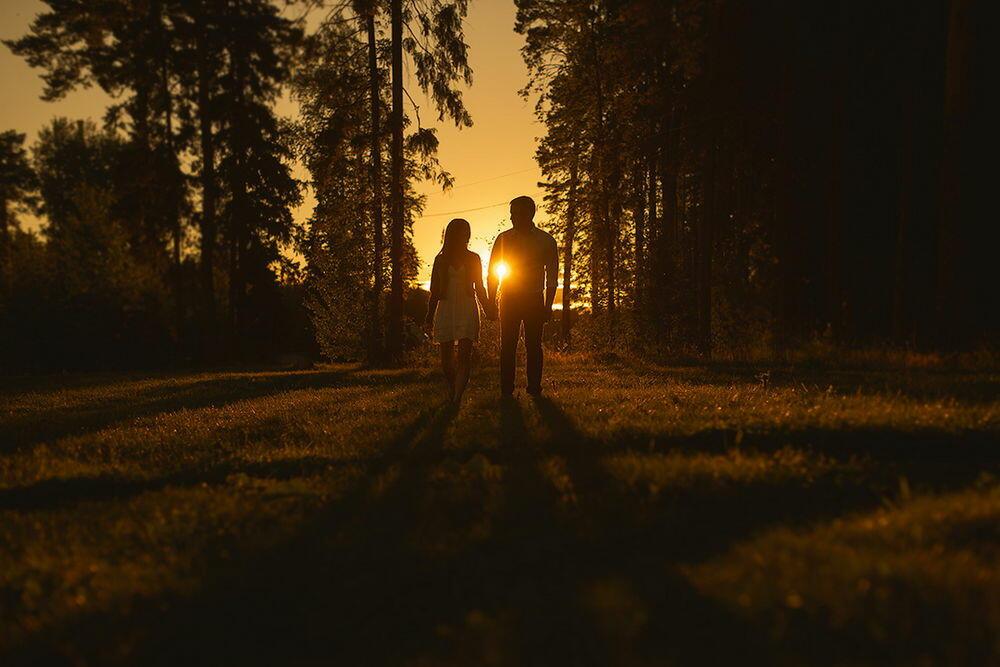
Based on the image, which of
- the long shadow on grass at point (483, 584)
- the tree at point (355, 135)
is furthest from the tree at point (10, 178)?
the long shadow on grass at point (483, 584)

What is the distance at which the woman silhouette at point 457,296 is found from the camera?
10.5 metres

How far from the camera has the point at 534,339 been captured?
34.1ft

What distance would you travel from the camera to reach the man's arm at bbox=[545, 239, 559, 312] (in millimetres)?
10227

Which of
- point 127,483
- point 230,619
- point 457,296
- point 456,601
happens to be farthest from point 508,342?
point 230,619

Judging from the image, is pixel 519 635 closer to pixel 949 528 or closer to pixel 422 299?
pixel 949 528

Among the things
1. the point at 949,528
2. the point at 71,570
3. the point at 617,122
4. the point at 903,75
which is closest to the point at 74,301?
the point at 617,122

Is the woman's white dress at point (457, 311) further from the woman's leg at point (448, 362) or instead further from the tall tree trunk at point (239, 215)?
the tall tree trunk at point (239, 215)

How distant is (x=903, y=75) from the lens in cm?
2050

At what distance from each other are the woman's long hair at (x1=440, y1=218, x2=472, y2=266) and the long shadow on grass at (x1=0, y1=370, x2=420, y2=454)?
16.8ft

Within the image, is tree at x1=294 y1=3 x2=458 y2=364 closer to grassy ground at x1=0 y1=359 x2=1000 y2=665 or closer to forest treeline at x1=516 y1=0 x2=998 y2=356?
forest treeline at x1=516 y1=0 x2=998 y2=356

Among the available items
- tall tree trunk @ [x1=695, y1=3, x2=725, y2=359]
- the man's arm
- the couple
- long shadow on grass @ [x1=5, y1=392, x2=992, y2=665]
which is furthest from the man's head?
tall tree trunk @ [x1=695, y1=3, x2=725, y2=359]

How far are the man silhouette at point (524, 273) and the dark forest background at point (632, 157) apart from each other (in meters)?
5.79

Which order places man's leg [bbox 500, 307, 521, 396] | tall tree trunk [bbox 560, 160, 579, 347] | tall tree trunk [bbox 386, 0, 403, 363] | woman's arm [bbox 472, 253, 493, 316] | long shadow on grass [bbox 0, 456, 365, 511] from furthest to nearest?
tall tree trunk [bbox 560, 160, 579, 347] → tall tree trunk [bbox 386, 0, 403, 363] → woman's arm [bbox 472, 253, 493, 316] → man's leg [bbox 500, 307, 521, 396] → long shadow on grass [bbox 0, 456, 365, 511]

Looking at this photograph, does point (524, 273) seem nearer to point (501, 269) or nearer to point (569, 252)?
point (501, 269)
